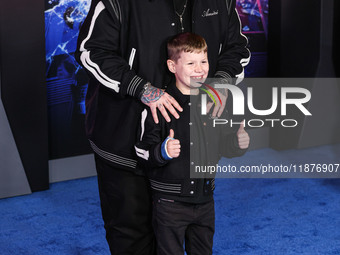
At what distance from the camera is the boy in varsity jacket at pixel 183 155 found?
1.89 meters

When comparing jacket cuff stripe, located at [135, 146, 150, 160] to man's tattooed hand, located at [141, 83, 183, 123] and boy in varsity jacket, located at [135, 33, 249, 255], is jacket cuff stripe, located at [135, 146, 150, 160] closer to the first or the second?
boy in varsity jacket, located at [135, 33, 249, 255]

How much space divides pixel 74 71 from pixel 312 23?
1.97 metres

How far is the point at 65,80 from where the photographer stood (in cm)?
390

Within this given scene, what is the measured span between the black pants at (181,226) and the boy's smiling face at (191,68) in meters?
0.43

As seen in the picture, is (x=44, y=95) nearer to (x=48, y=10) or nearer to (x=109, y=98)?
(x=48, y=10)

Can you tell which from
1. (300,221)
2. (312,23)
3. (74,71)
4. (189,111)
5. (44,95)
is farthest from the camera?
(312,23)

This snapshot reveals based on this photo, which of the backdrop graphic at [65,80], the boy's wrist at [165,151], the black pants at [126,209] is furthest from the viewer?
the backdrop graphic at [65,80]

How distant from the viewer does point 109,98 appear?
2049 mm

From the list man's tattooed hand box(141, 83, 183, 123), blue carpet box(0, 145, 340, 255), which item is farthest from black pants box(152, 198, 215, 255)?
blue carpet box(0, 145, 340, 255)

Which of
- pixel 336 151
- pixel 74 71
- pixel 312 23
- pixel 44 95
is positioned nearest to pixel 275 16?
pixel 312 23

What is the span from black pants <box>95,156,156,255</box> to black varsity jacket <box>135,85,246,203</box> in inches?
5.7

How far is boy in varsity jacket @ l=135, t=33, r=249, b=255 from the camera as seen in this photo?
1888mm

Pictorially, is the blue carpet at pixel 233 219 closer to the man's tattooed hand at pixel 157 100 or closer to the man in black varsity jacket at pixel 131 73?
the man in black varsity jacket at pixel 131 73

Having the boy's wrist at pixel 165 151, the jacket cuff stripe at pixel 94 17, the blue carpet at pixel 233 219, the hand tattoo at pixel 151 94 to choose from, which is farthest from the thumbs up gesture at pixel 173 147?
the blue carpet at pixel 233 219
